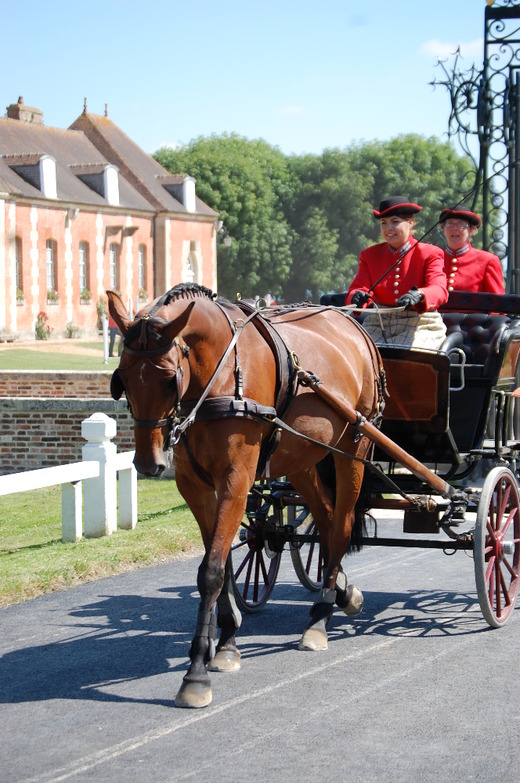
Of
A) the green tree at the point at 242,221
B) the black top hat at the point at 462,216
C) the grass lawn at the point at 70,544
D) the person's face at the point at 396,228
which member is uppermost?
the green tree at the point at 242,221

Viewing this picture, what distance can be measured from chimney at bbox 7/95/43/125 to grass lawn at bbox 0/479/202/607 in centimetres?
4376

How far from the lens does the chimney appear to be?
176 ft

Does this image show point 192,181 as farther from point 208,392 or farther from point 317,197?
point 208,392

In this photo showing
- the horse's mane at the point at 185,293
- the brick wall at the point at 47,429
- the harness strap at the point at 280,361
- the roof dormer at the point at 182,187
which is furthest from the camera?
the roof dormer at the point at 182,187

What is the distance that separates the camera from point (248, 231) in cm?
7081

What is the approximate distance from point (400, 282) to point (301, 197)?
2877 inches

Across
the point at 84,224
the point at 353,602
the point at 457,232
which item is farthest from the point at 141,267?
the point at 353,602

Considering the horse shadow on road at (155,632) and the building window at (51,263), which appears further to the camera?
the building window at (51,263)

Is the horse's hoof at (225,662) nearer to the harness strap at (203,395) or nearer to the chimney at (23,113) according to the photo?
the harness strap at (203,395)

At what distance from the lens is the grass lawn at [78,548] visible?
7.91 m

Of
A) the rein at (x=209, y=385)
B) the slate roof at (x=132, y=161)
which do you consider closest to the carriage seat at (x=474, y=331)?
the rein at (x=209, y=385)

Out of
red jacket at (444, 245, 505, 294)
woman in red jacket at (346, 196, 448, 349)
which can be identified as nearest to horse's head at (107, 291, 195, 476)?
woman in red jacket at (346, 196, 448, 349)

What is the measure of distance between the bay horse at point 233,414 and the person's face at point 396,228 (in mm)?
730

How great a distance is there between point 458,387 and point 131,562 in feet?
9.63
